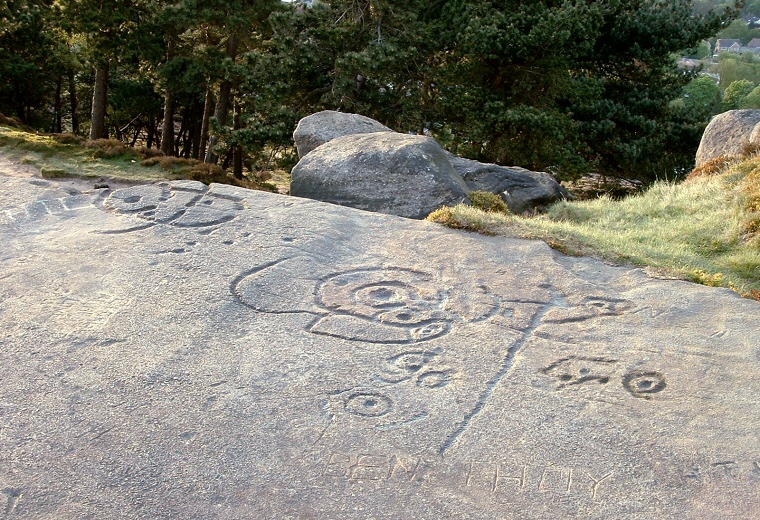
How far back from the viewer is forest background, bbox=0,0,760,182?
14.7 metres

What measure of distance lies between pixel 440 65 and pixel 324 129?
21.2 feet

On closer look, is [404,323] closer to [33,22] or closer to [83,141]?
[83,141]

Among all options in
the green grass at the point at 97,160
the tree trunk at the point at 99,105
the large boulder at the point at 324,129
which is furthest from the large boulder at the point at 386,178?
the tree trunk at the point at 99,105

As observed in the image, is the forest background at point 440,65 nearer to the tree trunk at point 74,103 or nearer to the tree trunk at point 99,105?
the tree trunk at point 99,105

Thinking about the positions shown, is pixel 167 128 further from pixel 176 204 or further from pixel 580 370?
pixel 580 370

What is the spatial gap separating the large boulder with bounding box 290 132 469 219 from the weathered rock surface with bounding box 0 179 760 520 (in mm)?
2008

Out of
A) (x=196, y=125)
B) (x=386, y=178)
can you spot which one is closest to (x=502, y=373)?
(x=386, y=178)

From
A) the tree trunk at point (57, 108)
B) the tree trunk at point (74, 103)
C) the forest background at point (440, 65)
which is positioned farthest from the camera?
the tree trunk at point (74, 103)

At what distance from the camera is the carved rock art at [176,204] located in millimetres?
6590

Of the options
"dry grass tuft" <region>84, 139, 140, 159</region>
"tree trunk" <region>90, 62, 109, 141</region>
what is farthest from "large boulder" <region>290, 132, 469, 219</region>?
"tree trunk" <region>90, 62, 109, 141</region>

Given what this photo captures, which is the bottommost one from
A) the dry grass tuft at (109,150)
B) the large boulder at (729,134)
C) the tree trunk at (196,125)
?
the tree trunk at (196,125)

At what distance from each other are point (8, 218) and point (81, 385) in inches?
123

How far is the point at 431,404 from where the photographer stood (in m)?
3.94

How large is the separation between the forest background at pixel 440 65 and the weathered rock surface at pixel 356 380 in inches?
349
